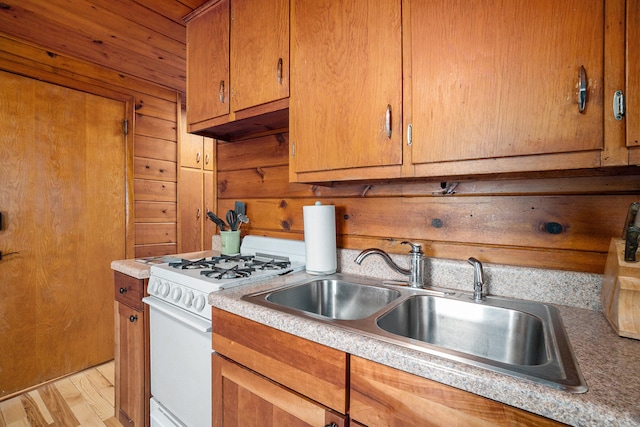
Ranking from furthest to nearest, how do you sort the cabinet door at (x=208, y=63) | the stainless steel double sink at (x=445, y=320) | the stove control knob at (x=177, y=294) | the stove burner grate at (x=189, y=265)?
1. the cabinet door at (x=208, y=63)
2. the stove burner grate at (x=189, y=265)
3. the stove control knob at (x=177, y=294)
4. the stainless steel double sink at (x=445, y=320)

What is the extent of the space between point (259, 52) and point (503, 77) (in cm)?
103

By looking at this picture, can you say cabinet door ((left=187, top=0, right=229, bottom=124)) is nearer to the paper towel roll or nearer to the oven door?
the paper towel roll

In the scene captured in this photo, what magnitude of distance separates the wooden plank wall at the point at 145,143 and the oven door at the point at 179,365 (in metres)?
1.44

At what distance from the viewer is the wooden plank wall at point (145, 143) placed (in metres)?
2.26

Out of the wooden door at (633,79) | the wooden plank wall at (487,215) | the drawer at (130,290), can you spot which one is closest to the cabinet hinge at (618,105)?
the wooden door at (633,79)

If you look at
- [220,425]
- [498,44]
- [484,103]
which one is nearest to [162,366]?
[220,425]

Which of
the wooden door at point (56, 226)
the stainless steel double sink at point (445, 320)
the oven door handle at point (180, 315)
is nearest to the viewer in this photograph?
the stainless steel double sink at point (445, 320)

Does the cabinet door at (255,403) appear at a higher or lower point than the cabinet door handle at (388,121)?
lower

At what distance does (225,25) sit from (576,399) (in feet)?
6.08

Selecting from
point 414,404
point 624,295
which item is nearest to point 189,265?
point 414,404

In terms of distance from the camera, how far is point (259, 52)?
1.40 metres

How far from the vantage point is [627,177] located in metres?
0.91

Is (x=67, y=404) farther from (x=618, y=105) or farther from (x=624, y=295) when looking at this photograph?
(x=618, y=105)

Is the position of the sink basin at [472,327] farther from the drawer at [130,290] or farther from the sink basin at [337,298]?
the drawer at [130,290]
